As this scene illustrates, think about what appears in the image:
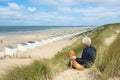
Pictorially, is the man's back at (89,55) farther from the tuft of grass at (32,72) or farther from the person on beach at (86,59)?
the tuft of grass at (32,72)

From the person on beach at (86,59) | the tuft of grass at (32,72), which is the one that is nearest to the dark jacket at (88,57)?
the person on beach at (86,59)

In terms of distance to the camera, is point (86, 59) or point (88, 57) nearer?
point (88, 57)

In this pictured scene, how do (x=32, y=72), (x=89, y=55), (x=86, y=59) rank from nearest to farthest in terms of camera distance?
(x=32, y=72) → (x=89, y=55) → (x=86, y=59)

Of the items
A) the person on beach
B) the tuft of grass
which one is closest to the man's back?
the person on beach

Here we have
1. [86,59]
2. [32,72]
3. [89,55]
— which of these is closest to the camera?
[32,72]

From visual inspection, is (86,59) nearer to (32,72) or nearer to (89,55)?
(89,55)

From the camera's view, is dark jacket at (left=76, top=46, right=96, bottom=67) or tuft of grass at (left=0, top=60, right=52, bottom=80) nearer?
tuft of grass at (left=0, top=60, right=52, bottom=80)

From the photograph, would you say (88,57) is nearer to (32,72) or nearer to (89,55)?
(89,55)

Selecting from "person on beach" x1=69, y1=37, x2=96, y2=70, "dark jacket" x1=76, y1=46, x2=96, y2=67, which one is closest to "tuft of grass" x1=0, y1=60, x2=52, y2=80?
"person on beach" x1=69, y1=37, x2=96, y2=70

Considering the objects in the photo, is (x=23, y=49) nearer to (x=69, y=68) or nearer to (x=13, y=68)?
(x=69, y=68)

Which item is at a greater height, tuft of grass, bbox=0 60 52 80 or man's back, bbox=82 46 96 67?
man's back, bbox=82 46 96 67

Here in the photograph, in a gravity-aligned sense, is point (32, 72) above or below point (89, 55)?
below

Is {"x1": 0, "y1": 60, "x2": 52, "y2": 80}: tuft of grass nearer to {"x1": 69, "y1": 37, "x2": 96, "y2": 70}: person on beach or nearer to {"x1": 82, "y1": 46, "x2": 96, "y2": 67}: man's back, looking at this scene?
{"x1": 69, "y1": 37, "x2": 96, "y2": 70}: person on beach

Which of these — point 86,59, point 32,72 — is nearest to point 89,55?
point 86,59
